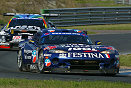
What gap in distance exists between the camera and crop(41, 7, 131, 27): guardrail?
32.3m

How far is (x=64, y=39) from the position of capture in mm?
12102

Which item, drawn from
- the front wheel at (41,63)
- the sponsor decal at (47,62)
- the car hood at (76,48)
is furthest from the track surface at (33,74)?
the car hood at (76,48)

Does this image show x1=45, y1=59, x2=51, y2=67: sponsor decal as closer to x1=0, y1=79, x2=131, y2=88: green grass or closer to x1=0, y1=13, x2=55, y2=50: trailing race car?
x1=0, y1=79, x2=131, y2=88: green grass

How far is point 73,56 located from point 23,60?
1.89m

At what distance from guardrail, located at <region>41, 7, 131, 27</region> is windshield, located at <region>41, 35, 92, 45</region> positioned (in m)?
19.3

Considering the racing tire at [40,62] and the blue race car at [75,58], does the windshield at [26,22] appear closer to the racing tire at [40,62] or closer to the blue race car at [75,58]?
the blue race car at [75,58]

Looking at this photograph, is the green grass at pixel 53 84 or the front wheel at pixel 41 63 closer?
the green grass at pixel 53 84

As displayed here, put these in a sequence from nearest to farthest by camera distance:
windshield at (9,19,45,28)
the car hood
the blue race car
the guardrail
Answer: the blue race car
the car hood
windshield at (9,19,45,28)
the guardrail

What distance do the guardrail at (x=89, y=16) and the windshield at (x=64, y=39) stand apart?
63.4ft

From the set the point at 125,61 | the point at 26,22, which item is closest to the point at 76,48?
the point at 125,61

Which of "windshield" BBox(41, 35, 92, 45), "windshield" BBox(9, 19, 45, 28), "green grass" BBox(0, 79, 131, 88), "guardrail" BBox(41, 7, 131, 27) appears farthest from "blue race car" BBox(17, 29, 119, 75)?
"guardrail" BBox(41, 7, 131, 27)

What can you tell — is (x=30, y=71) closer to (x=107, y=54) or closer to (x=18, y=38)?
(x=107, y=54)

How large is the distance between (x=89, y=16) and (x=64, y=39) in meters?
21.4

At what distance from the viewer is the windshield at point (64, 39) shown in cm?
1197
